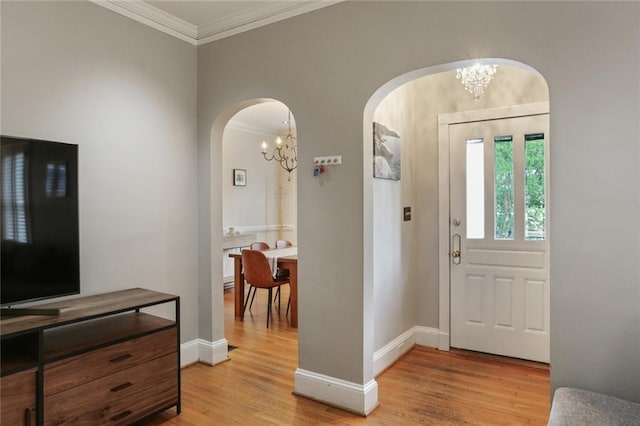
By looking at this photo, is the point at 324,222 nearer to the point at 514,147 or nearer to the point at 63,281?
the point at 63,281

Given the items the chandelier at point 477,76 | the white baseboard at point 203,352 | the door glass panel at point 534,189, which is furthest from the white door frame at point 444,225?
the white baseboard at point 203,352

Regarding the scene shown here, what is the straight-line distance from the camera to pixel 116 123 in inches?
116

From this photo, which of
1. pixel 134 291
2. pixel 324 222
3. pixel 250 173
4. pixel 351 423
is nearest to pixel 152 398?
pixel 134 291

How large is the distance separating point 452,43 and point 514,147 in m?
1.49

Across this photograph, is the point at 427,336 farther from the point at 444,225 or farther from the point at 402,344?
the point at 444,225

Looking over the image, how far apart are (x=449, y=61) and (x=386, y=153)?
1057 mm

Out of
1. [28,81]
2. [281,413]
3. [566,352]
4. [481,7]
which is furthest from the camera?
[281,413]

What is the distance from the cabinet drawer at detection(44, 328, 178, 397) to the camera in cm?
204

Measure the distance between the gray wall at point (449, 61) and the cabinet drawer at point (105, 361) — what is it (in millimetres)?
975

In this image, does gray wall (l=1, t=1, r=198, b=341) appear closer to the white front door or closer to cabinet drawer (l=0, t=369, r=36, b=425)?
cabinet drawer (l=0, t=369, r=36, b=425)

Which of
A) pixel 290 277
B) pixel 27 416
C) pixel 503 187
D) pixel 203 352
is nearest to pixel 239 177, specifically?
pixel 290 277

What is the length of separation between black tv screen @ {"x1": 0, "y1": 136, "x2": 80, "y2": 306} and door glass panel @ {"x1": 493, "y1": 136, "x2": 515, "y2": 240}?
323 centimetres

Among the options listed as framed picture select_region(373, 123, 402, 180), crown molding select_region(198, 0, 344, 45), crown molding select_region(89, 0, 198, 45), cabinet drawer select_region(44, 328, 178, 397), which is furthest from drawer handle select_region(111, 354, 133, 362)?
crown molding select_region(198, 0, 344, 45)

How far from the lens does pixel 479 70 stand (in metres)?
3.21
